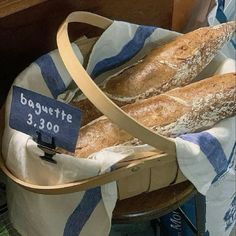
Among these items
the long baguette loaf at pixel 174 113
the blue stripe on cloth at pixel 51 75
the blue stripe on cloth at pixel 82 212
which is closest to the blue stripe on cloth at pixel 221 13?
the long baguette loaf at pixel 174 113

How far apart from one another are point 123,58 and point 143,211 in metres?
0.32

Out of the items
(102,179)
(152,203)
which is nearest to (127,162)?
(102,179)

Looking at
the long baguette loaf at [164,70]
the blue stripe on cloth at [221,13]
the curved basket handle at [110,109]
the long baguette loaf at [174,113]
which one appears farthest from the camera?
the blue stripe on cloth at [221,13]

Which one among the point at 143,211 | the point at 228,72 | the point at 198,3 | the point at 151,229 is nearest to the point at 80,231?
the point at 143,211

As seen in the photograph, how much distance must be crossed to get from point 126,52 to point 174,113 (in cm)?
23

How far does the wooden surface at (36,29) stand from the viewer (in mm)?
1012

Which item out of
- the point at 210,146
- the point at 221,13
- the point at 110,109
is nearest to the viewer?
the point at 110,109

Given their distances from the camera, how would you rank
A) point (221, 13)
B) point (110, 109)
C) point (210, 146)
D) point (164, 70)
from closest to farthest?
point (110, 109) < point (210, 146) < point (164, 70) < point (221, 13)

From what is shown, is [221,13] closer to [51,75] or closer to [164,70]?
[164,70]

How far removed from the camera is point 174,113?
87 centimetres

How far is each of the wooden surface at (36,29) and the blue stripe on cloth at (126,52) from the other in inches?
4.8

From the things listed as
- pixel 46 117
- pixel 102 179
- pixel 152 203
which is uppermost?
pixel 46 117

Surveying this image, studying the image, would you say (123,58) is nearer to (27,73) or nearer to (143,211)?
(27,73)

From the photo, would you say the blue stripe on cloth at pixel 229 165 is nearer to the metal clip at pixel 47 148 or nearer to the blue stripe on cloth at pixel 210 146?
the blue stripe on cloth at pixel 210 146
